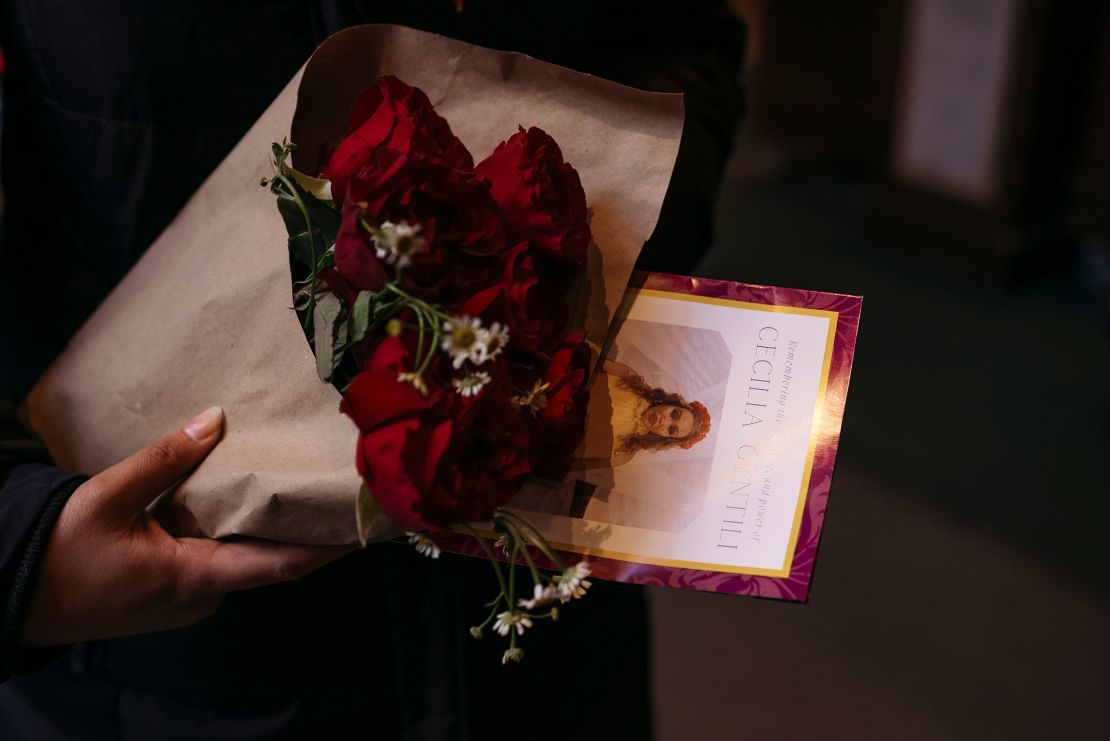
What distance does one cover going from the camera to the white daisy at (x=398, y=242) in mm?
491

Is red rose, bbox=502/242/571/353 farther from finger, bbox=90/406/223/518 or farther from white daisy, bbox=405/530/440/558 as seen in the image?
finger, bbox=90/406/223/518

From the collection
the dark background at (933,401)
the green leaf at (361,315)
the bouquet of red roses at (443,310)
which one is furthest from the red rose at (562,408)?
the dark background at (933,401)

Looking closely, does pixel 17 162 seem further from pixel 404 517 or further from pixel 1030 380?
pixel 1030 380

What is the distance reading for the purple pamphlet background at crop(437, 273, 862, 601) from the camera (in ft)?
1.91

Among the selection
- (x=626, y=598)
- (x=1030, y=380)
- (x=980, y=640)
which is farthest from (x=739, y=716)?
(x=1030, y=380)

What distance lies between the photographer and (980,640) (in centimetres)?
175

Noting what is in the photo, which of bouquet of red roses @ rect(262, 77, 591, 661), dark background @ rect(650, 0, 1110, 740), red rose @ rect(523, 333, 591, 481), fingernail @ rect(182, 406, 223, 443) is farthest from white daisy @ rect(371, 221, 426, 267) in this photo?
dark background @ rect(650, 0, 1110, 740)

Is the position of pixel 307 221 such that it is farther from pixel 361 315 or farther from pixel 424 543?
pixel 424 543

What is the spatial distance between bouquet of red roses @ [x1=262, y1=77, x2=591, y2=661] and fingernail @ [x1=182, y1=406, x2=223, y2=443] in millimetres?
116

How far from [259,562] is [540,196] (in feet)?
0.99

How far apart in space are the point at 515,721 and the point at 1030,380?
1.90 meters

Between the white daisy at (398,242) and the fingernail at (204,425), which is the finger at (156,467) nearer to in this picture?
the fingernail at (204,425)

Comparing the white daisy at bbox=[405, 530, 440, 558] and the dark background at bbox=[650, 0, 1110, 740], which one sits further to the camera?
the dark background at bbox=[650, 0, 1110, 740]

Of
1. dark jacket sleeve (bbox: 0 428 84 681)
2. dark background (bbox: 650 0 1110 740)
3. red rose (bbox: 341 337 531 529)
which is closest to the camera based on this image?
red rose (bbox: 341 337 531 529)
